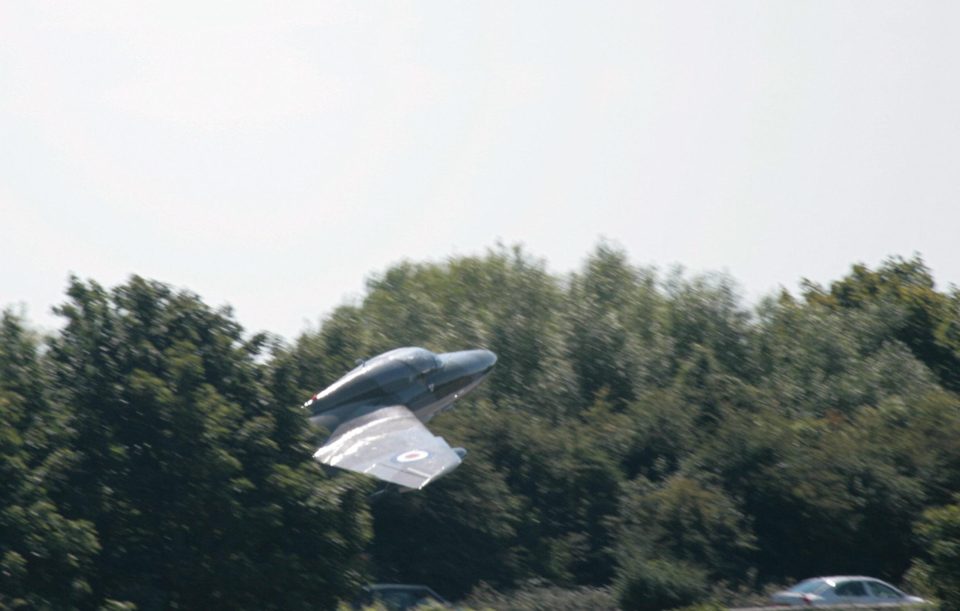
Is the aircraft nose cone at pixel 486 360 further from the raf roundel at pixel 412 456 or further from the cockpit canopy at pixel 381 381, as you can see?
the raf roundel at pixel 412 456

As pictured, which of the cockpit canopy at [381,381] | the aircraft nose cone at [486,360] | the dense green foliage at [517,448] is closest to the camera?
the dense green foliage at [517,448]

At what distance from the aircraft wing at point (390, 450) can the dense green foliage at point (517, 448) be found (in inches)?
47.0

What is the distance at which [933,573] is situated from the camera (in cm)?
2055

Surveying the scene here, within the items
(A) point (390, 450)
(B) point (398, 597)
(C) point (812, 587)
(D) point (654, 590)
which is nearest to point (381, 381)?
(A) point (390, 450)

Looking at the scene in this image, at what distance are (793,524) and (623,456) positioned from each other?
5060 millimetres

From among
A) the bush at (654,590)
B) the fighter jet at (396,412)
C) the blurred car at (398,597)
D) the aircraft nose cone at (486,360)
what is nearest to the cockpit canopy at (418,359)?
the fighter jet at (396,412)

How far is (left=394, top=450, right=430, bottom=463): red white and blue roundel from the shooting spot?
2659cm

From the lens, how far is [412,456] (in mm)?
26812

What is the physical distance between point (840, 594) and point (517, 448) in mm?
10965

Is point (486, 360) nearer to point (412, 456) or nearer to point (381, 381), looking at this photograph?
point (381, 381)

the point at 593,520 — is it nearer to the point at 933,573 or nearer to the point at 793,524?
the point at 793,524

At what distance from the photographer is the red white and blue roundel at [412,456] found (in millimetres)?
26594

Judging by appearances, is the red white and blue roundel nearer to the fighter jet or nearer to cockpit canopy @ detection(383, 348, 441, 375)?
the fighter jet

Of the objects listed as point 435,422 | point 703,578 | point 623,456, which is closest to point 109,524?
point 703,578
